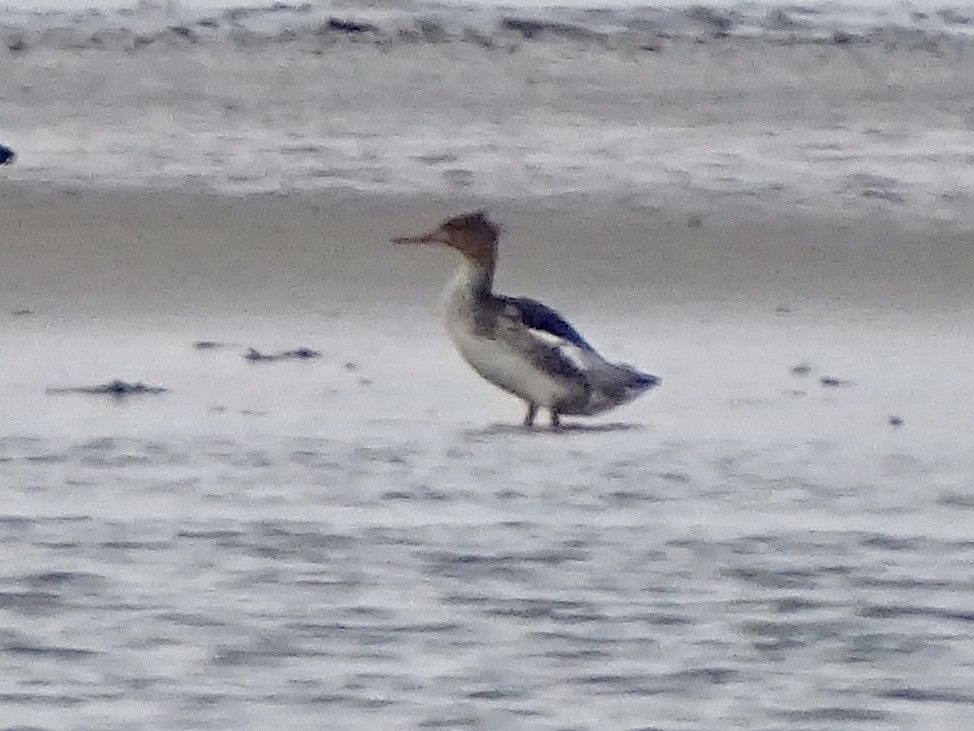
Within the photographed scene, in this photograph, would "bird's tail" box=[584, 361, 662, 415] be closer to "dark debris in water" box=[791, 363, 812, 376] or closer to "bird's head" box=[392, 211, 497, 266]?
"bird's head" box=[392, 211, 497, 266]

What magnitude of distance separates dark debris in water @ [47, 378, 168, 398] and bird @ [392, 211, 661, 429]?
99cm

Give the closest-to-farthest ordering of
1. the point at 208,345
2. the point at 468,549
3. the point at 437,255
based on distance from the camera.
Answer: the point at 468,549 < the point at 208,345 < the point at 437,255

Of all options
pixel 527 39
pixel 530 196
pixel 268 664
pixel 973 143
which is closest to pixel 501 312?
pixel 268 664

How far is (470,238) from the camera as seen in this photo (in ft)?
29.0

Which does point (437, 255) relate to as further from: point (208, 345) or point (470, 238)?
point (470, 238)

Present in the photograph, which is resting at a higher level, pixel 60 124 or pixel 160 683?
pixel 160 683

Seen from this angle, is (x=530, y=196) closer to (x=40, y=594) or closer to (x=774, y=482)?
(x=774, y=482)

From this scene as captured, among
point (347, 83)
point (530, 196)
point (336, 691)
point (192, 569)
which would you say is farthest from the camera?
point (347, 83)

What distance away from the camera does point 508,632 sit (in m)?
5.96

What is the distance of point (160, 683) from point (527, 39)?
1136 centimetres

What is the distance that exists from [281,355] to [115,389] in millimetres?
900

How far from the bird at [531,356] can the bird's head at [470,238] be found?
11 centimetres

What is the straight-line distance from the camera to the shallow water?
5.52 metres

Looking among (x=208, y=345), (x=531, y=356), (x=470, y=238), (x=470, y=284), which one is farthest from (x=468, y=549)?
(x=208, y=345)
